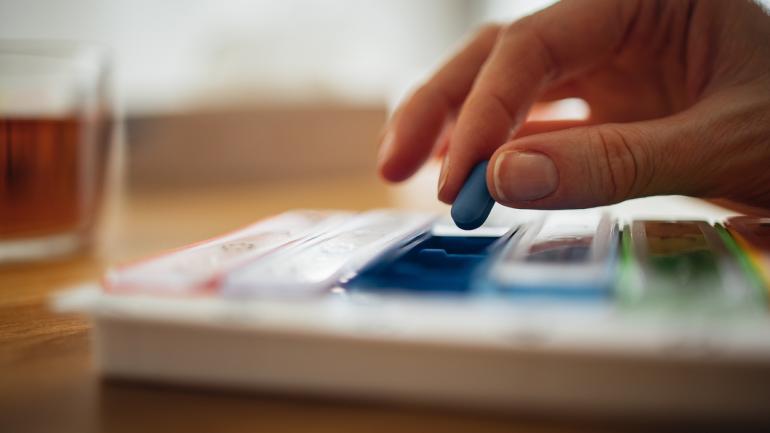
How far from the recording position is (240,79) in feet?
5.99

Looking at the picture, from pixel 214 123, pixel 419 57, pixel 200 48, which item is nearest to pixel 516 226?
pixel 214 123

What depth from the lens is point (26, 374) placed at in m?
0.32

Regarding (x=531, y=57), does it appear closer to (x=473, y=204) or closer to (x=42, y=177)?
(x=473, y=204)

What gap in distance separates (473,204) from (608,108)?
339mm

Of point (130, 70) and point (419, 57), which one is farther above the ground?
point (419, 57)

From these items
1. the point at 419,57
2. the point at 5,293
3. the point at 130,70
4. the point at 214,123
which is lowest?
the point at 5,293

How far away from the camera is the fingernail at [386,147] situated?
24.6 inches

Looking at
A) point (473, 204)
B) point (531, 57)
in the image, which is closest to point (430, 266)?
point (473, 204)

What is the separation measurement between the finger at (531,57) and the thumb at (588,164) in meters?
0.07

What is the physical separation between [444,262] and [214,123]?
118cm

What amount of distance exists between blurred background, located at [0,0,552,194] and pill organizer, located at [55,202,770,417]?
0.85 metres

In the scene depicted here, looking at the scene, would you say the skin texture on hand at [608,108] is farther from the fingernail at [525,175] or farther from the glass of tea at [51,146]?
the glass of tea at [51,146]

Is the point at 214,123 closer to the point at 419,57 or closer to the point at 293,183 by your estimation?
the point at 293,183

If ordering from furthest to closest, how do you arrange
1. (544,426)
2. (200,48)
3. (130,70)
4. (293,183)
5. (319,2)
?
(319,2) → (200,48) → (130,70) → (293,183) → (544,426)
